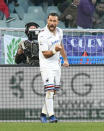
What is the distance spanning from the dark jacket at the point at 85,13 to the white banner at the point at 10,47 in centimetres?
410

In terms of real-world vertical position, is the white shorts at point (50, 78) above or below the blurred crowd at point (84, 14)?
below

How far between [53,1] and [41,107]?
754cm

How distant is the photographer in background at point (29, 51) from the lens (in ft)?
39.8

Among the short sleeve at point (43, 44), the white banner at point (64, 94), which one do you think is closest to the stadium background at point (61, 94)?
the white banner at point (64, 94)

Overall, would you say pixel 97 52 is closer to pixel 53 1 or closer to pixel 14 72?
pixel 14 72

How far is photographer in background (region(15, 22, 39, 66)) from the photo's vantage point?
1212 centimetres

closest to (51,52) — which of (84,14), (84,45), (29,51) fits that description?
(29,51)

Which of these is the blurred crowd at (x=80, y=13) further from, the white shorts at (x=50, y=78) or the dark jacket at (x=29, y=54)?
the white shorts at (x=50, y=78)

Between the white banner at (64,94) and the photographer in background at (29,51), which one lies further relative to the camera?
the white banner at (64,94)

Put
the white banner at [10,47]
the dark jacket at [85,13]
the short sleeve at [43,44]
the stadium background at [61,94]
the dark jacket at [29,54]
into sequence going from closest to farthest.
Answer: the short sleeve at [43,44] < the dark jacket at [29,54] < the stadium background at [61,94] < the white banner at [10,47] < the dark jacket at [85,13]

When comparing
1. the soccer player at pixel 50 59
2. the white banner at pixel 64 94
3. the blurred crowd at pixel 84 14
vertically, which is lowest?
the white banner at pixel 64 94

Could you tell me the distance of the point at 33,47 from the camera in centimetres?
1212

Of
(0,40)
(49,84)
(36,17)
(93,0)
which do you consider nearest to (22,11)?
(36,17)

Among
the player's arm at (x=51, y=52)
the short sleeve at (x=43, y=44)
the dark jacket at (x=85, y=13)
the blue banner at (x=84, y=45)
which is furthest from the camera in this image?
the dark jacket at (x=85, y=13)
